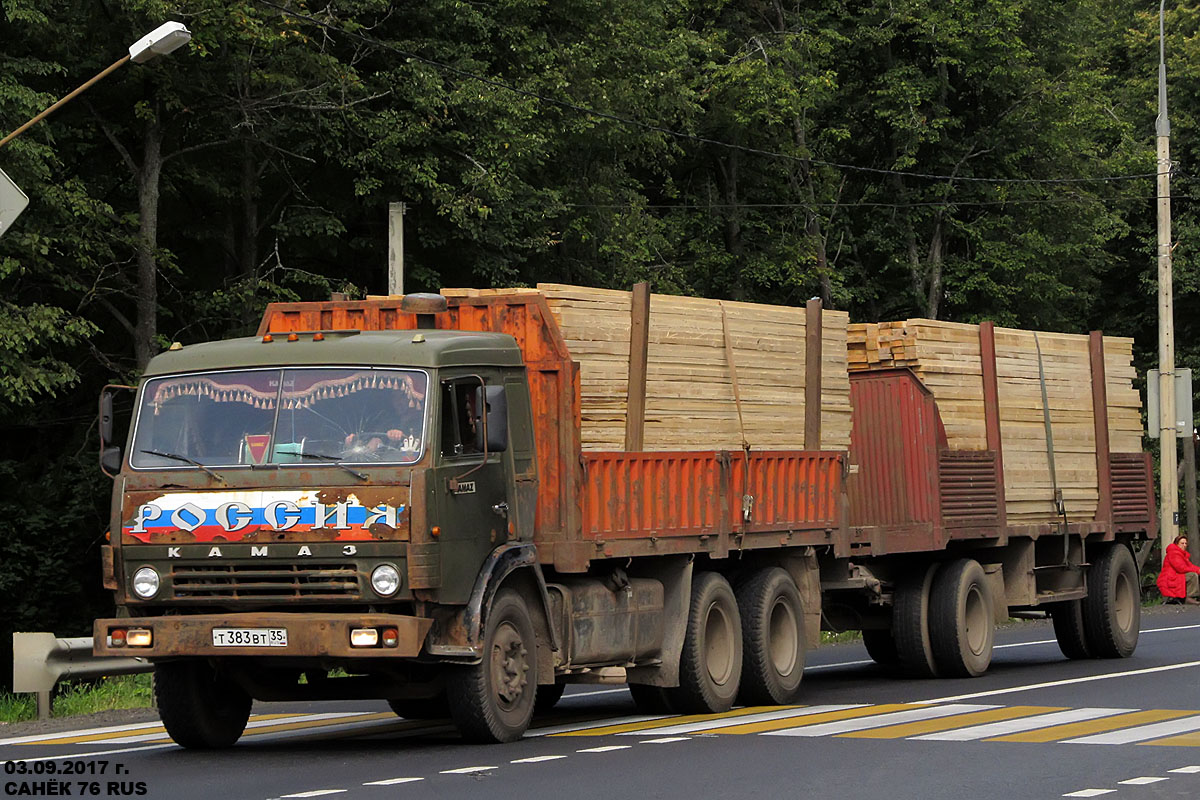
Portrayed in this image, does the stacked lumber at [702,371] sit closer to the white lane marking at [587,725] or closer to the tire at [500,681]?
the tire at [500,681]

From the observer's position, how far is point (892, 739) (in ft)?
42.8

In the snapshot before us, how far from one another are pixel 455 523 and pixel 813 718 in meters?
3.93

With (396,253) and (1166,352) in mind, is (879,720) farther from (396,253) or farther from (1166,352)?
(1166,352)

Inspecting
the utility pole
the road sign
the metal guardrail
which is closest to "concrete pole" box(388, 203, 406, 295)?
the road sign

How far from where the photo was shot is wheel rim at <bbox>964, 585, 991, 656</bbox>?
64.8 ft

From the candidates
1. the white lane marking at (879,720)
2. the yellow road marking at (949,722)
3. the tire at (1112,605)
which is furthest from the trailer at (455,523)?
the tire at (1112,605)

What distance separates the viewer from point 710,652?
15555 mm

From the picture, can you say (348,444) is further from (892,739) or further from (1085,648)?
(1085,648)

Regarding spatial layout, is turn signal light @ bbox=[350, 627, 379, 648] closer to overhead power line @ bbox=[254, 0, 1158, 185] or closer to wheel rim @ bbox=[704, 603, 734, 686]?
wheel rim @ bbox=[704, 603, 734, 686]

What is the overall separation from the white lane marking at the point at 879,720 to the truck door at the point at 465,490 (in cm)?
258

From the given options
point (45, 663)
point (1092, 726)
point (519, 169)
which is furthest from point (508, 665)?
point (519, 169)

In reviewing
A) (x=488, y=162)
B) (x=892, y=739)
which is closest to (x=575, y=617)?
(x=892, y=739)

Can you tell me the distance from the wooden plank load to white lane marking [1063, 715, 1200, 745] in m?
5.90

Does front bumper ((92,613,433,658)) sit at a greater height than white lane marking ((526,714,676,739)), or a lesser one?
greater
